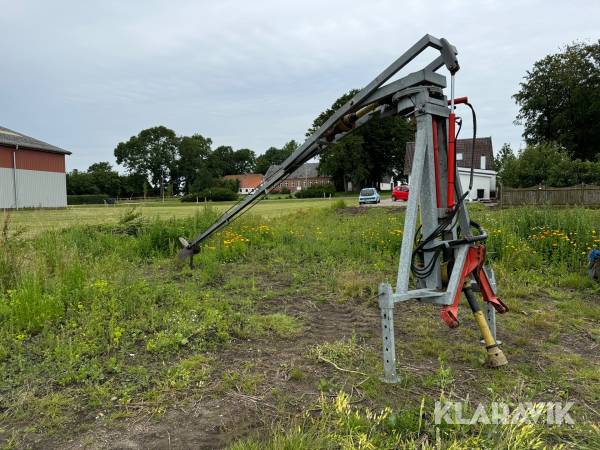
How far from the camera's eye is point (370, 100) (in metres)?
4.11

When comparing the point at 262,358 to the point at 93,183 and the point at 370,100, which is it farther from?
the point at 93,183

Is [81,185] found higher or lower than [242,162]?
lower

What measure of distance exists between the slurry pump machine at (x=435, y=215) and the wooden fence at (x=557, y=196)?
21475 millimetres

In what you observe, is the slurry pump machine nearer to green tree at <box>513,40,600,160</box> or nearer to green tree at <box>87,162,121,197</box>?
green tree at <box>513,40,600,160</box>

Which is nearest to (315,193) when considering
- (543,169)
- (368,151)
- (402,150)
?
(368,151)

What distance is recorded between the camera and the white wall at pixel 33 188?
30.0m

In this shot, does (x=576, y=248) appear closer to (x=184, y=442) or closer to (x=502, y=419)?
(x=502, y=419)

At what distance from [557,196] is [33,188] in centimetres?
3524

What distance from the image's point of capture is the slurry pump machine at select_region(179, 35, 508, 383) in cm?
339

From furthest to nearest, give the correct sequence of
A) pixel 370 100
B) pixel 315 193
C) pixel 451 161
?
pixel 315 193
pixel 370 100
pixel 451 161

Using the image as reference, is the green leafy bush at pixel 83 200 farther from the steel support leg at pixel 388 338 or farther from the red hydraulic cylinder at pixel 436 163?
the steel support leg at pixel 388 338

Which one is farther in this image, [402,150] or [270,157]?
[270,157]

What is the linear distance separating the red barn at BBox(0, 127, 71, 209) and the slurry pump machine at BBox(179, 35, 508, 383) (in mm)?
30712

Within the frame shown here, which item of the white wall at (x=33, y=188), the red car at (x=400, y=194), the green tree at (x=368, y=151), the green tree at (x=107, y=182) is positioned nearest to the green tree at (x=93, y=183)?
the green tree at (x=107, y=182)
